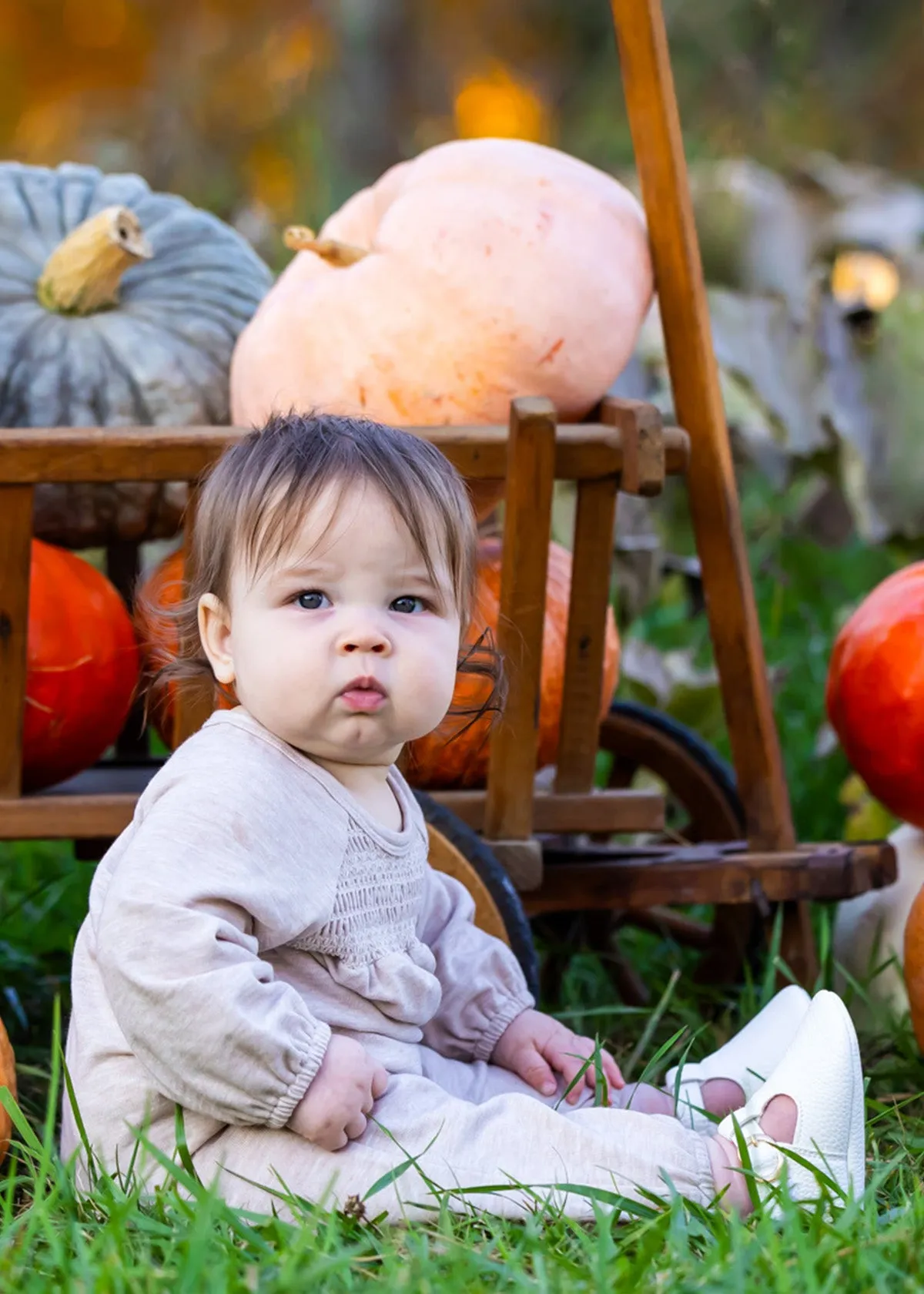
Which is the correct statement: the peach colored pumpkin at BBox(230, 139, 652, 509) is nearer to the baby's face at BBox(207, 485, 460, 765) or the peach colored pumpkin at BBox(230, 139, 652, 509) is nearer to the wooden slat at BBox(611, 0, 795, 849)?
the wooden slat at BBox(611, 0, 795, 849)

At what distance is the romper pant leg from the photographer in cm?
148

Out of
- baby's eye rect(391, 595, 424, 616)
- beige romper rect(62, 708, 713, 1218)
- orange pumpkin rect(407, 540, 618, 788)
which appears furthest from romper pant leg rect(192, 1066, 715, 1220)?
orange pumpkin rect(407, 540, 618, 788)

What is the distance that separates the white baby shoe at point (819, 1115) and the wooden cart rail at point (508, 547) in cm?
55

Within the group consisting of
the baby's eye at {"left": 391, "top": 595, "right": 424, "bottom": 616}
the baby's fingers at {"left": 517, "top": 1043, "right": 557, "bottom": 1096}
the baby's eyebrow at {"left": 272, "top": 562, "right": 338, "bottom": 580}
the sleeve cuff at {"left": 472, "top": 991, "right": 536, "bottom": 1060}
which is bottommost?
the baby's fingers at {"left": 517, "top": 1043, "right": 557, "bottom": 1096}

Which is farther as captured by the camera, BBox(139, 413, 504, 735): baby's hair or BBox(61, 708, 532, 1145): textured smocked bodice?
BBox(139, 413, 504, 735): baby's hair

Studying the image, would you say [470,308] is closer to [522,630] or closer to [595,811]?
[522,630]

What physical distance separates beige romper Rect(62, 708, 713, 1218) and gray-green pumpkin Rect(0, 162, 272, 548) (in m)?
0.79

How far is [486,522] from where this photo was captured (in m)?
2.59

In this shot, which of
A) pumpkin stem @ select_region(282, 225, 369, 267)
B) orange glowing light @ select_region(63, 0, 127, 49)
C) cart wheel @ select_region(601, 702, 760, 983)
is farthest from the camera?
orange glowing light @ select_region(63, 0, 127, 49)

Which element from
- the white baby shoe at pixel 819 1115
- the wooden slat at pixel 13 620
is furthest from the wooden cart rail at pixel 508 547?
the white baby shoe at pixel 819 1115

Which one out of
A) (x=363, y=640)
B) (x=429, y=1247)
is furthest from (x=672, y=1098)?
(x=363, y=640)

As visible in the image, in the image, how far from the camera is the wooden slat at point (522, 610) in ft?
6.37

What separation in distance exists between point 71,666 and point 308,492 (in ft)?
2.33

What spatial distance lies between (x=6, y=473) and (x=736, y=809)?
4.23 ft
